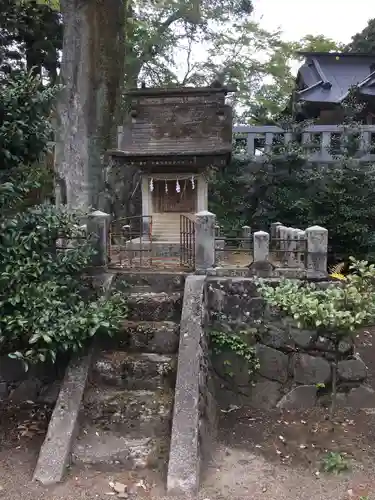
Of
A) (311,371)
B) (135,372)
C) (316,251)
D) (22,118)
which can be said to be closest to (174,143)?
(316,251)

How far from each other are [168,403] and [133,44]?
16990mm

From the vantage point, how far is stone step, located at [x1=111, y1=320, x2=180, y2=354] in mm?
6867

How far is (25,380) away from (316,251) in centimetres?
542

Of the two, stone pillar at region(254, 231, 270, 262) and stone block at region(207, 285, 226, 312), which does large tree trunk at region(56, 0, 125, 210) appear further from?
stone pillar at region(254, 231, 270, 262)

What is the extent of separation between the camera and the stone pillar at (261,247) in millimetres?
7734

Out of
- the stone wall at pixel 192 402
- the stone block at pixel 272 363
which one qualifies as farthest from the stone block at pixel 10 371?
the stone block at pixel 272 363

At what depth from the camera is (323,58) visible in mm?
21984

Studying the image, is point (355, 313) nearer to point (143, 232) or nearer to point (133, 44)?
point (143, 232)

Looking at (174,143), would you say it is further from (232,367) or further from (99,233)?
(232,367)

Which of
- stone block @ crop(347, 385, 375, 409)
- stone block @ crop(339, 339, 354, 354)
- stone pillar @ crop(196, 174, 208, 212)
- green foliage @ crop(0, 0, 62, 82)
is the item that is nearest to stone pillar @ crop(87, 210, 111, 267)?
stone pillar @ crop(196, 174, 208, 212)

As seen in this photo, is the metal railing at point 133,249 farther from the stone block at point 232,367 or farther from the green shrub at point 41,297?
the stone block at point 232,367

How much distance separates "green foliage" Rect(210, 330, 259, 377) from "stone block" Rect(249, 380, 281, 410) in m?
0.28

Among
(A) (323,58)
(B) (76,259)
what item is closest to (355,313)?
(B) (76,259)

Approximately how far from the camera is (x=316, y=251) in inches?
302
